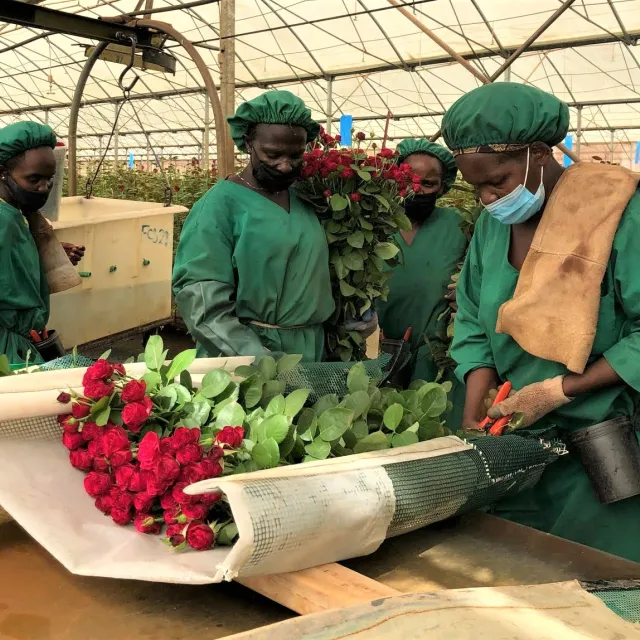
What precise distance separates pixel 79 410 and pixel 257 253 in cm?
106

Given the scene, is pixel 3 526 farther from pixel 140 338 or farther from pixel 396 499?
pixel 140 338

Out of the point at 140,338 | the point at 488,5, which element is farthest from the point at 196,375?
the point at 488,5

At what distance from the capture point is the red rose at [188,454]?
124 centimetres

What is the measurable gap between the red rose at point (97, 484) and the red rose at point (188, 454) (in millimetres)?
163

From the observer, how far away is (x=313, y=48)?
12.6m

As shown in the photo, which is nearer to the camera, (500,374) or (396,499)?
(396,499)

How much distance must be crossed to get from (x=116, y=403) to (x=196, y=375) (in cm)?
23

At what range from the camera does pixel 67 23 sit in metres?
3.73

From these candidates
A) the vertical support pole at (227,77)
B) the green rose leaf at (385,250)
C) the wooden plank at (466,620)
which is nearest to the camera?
the wooden plank at (466,620)

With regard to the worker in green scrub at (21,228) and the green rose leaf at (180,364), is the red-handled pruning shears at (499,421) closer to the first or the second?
the green rose leaf at (180,364)

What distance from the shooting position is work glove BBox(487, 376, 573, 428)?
1742 millimetres

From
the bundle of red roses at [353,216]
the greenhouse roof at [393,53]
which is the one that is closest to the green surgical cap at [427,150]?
the bundle of red roses at [353,216]

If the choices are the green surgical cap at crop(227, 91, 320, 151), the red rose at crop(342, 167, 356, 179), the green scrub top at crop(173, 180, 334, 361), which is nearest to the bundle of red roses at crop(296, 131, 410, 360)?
the red rose at crop(342, 167, 356, 179)

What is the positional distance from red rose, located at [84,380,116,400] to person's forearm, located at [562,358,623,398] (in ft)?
3.52
